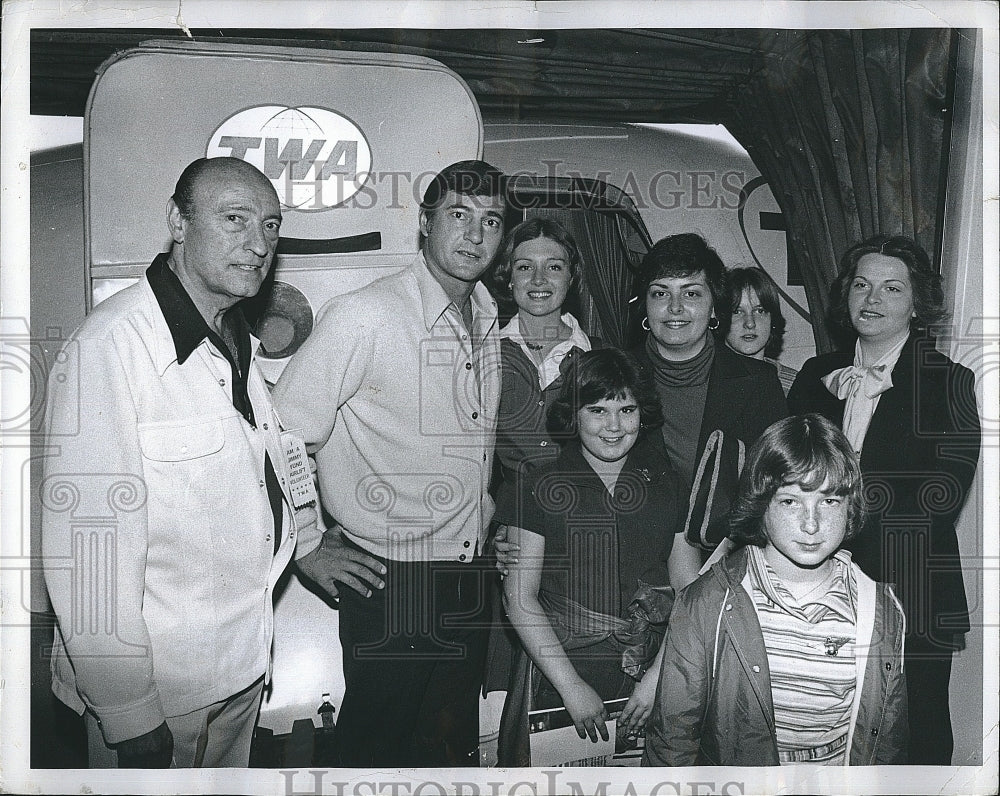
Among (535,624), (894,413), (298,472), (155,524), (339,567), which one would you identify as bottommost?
(535,624)

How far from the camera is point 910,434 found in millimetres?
2213

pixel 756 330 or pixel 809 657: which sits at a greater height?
pixel 756 330

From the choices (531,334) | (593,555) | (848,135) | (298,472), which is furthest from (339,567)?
(848,135)

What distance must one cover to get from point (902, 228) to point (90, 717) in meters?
2.16

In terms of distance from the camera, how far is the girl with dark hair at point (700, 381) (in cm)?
219

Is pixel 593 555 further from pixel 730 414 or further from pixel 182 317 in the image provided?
pixel 182 317

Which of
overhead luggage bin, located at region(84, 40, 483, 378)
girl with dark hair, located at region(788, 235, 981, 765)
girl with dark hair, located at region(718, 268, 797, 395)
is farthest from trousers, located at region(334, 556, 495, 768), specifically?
girl with dark hair, located at region(788, 235, 981, 765)

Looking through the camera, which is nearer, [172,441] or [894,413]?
[172,441]

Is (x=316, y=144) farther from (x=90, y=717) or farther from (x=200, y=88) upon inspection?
(x=90, y=717)

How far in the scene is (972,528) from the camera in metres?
2.22

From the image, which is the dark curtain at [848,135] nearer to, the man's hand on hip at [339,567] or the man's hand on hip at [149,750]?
the man's hand on hip at [339,567]

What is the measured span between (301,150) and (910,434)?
1537 millimetres

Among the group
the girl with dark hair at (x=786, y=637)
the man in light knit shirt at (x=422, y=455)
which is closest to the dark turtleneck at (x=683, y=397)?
the girl with dark hair at (x=786, y=637)

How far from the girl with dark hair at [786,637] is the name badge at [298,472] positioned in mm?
874
